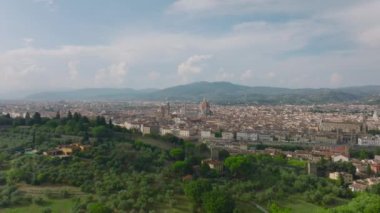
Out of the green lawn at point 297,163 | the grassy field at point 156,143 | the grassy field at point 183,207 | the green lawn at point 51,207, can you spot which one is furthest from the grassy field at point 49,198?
the green lawn at point 297,163

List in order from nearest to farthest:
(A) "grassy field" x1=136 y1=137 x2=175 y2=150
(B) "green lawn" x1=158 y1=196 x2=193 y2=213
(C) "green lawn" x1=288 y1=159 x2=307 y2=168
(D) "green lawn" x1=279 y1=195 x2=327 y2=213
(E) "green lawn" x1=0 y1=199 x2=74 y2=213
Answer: (E) "green lawn" x1=0 y1=199 x2=74 y2=213
(B) "green lawn" x1=158 y1=196 x2=193 y2=213
(D) "green lawn" x1=279 y1=195 x2=327 y2=213
(C) "green lawn" x1=288 y1=159 x2=307 y2=168
(A) "grassy field" x1=136 y1=137 x2=175 y2=150

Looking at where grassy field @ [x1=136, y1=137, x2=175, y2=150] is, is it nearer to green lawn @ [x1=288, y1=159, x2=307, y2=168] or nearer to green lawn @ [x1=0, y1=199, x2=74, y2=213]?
green lawn @ [x1=288, y1=159, x2=307, y2=168]

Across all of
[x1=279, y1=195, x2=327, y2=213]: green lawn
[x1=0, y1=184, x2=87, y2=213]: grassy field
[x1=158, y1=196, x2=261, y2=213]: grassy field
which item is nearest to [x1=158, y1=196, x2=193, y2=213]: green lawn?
[x1=158, y1=196, x2=261, y2=213]: grassy field

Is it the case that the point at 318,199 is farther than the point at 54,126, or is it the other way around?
the point at 54,126

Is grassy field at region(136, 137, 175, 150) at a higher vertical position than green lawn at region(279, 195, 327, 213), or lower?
higher

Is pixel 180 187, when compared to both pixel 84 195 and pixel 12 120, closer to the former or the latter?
pixel 84 195

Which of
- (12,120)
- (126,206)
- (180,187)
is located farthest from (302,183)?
(12,120)

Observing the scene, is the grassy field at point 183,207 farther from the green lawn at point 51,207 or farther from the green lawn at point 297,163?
the green lawn at point 297,163

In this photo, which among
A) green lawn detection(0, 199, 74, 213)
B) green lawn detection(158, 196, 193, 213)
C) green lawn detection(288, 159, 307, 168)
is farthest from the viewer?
green lawn detection(288, 159, 307, 168)
